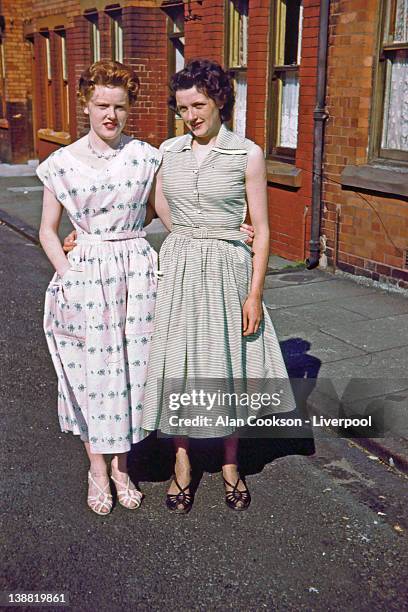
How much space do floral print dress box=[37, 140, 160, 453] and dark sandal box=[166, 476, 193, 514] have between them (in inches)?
14.9

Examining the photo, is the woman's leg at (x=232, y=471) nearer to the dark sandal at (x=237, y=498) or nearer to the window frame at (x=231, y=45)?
the dark sandal at (x=237, y=498)

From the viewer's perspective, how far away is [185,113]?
3660mm

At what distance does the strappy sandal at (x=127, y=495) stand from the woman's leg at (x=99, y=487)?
0.07 m

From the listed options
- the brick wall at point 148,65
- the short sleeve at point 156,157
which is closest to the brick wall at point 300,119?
the brick wall at point 148,65

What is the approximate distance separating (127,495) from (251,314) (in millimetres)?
1157

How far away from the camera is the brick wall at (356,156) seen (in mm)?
7839

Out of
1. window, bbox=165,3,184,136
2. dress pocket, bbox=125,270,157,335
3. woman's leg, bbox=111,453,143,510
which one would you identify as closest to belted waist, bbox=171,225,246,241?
dress pocket, bbox=125,270,157,335

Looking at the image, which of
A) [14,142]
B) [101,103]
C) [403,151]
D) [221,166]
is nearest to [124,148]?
[101,103]

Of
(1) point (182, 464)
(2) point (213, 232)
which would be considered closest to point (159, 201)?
(2) point (213, 232)

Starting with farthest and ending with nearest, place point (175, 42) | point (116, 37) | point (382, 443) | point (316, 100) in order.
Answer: point (116, 37) < point (175, 42) < point (316, 100) < point (382, 443)

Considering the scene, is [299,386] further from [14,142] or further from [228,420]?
[14,142]

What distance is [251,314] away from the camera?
379cm

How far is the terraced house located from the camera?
7.89m

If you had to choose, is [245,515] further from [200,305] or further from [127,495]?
[200,305]
